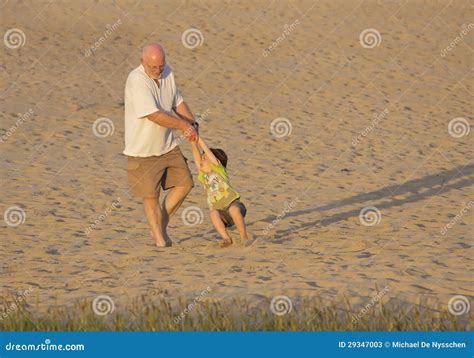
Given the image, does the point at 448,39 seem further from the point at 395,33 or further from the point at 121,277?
the point at 121,277

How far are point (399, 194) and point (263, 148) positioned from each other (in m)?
2.99

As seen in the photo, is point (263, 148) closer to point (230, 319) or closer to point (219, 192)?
point (219, 192)

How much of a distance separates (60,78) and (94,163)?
5.07 meters

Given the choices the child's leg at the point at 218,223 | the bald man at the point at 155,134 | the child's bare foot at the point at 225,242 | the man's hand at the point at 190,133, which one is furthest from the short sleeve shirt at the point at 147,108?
the child's bare foot at the point at 225,242

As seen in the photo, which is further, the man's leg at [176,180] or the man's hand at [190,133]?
the man's leg at [176,180]

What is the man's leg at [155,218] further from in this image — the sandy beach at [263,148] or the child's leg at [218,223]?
the child's leg at [218,223]

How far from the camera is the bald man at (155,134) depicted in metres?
9.69

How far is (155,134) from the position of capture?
1001 cm

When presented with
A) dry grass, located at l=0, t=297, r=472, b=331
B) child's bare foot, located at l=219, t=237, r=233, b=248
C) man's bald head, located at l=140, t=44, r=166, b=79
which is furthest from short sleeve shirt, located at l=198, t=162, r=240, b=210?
dry grass, located at l=0, t=297, r=472, b=331

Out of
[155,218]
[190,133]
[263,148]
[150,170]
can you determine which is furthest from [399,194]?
[190,133]

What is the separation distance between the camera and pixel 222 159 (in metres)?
10.4

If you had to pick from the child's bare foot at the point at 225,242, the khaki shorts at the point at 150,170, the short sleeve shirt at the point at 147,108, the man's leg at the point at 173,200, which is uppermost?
the short sleeve shirt at the point at 147,108

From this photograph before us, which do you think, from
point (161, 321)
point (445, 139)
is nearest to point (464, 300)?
point (161, 321)

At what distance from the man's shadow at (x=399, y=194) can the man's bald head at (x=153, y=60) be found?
83.5 inches
